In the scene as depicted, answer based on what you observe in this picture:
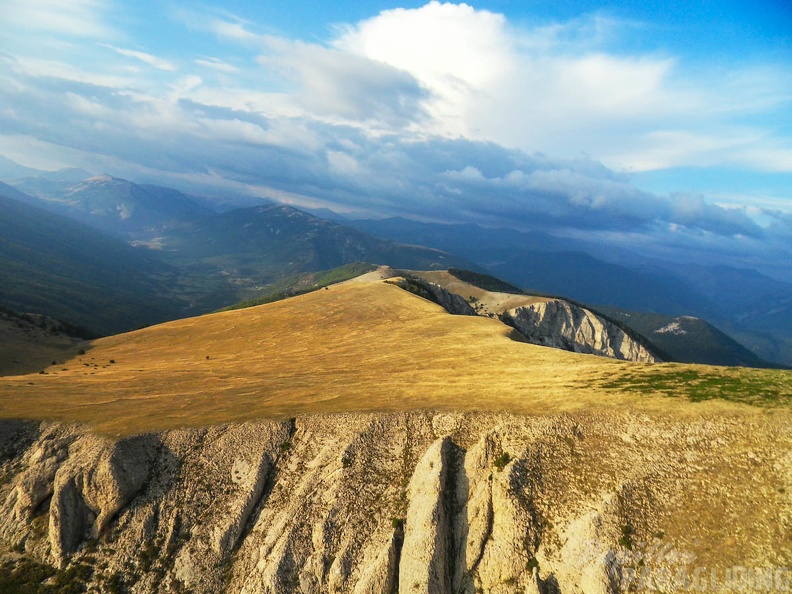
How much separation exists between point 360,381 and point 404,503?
85.1ft

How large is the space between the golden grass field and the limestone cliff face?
3.58 m

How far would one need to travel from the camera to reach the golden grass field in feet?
155

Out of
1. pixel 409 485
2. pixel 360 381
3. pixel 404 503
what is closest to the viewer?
pixel 404 503

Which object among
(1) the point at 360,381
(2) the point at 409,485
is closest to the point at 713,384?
(2) the point at 409,485

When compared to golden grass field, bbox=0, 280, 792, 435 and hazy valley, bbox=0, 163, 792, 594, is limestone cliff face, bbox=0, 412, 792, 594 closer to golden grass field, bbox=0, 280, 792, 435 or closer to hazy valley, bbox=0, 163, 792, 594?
hazy valley, bbox=0, 163, 792, 594

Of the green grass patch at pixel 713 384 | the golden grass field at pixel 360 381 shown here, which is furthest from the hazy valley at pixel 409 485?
the golden grass field at pixel 360 381

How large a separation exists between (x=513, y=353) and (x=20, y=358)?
125679 mm

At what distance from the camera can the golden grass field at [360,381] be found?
47.2m

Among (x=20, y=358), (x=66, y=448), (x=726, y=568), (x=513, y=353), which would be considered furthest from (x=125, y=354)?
(x=726, y=568)

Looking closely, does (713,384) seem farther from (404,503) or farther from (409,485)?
(404,503)

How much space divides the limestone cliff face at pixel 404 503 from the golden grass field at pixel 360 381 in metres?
3.58

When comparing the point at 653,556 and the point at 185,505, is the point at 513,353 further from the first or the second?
the point at 185,505

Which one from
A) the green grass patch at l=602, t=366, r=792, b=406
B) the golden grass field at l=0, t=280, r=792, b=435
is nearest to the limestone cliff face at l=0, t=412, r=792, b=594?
the golden grass field at l=0, t=280, r=792, b=435

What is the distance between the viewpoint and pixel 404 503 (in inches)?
1560
